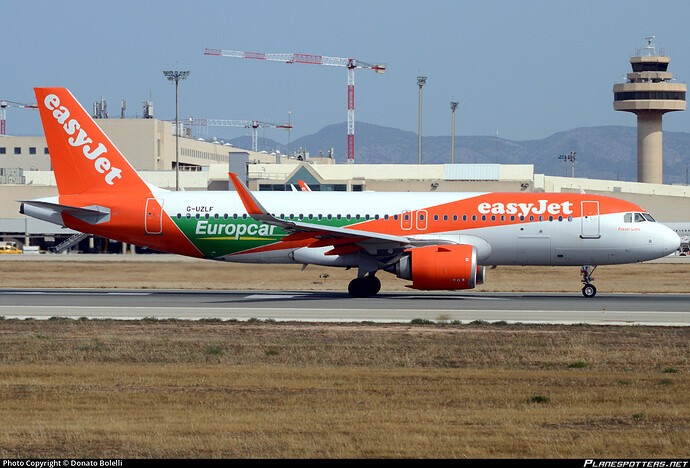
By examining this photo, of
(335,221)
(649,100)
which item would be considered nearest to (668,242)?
(335,221)

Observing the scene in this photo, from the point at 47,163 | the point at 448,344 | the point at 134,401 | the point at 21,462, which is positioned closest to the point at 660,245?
the point at 448,344

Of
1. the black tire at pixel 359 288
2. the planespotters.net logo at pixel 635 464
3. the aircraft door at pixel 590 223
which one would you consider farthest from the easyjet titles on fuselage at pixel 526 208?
the planespotters.net logo at pixel 635 464

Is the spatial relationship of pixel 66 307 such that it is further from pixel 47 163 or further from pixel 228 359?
pixel 47 163

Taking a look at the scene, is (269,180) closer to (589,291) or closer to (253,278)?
(253,278)

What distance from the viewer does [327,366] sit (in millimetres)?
19250

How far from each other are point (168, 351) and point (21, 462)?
10764 mm

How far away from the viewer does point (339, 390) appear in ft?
53.2

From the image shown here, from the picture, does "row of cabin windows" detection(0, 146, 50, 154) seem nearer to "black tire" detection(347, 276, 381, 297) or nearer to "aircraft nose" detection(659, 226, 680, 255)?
"black tire" detection(347, 276, 381, 297)

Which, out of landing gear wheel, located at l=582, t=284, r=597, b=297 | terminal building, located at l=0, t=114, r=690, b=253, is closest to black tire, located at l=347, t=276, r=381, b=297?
landing gear wheel, located at l=582, t=284, r=597, b=297

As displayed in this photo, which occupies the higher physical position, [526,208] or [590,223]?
[526,208]

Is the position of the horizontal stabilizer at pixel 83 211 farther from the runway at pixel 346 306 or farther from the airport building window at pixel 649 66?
the airport building window at pixel 649 66

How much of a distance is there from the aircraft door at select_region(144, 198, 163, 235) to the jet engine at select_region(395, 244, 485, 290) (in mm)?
10406

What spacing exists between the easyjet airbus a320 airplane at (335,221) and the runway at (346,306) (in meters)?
1.72

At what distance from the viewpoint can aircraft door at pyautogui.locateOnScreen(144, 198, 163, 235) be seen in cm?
3725
